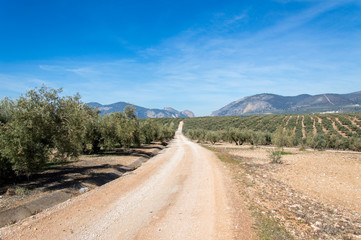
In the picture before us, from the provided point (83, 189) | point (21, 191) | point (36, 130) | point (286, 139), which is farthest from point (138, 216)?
point (286, 139)

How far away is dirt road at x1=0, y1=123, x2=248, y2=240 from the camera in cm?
659

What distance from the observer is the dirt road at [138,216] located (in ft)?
21.6

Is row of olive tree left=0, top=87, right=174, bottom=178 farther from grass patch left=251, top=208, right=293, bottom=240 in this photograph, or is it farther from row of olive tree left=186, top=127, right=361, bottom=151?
row of olive tree left=186, top=127, right=361, bottom=151

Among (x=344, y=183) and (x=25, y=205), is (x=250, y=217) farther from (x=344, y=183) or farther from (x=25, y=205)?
(x=344, y=183)

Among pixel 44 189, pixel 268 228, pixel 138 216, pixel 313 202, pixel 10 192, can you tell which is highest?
pixel 10 192

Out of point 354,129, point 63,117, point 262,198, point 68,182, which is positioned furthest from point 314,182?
point 354,129

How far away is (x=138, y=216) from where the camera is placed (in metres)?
8.00

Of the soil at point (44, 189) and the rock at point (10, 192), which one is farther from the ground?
the rock at point (10, 192)

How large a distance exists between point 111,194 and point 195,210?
16.8 ft

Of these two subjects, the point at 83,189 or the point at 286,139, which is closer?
the point at 83,189

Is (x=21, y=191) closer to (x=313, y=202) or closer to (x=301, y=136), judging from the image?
(x=313, y=202)

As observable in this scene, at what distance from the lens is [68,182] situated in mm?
12789

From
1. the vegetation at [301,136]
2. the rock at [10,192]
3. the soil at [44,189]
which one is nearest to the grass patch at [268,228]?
the soil at [44,189]

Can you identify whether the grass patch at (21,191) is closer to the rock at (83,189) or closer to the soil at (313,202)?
the rock at (83,189)
